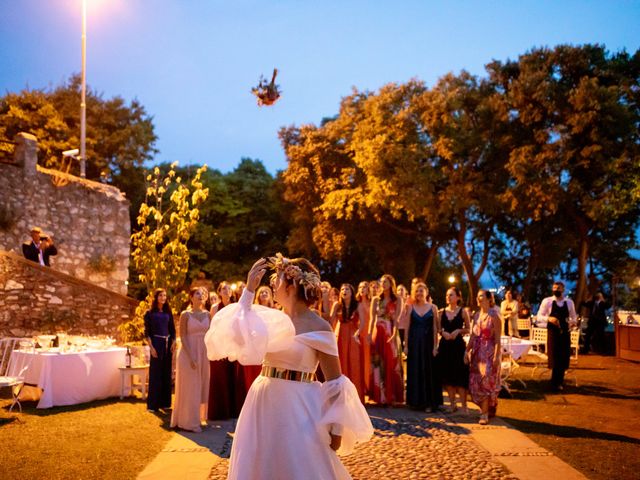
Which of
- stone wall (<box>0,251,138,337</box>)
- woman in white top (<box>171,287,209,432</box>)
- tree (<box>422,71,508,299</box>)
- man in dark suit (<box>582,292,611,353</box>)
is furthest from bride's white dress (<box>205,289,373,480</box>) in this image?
tree (<box>422,71,508,299</box>)

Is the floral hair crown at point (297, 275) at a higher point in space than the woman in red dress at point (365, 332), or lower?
higher

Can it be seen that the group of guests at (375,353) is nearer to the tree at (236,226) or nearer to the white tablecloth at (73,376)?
the white tablecloth at (73,376)

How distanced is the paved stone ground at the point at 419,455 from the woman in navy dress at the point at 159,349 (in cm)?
211

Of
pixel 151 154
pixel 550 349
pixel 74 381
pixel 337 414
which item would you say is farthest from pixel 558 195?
pixel 151 154

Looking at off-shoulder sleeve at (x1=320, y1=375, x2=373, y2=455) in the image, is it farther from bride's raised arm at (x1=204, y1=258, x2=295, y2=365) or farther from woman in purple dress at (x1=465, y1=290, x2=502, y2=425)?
woman in purple dress at (x1=465, y1=290, x2=502, y2=425)

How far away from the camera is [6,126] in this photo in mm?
25438

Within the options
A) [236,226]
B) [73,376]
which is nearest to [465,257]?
[236,226]

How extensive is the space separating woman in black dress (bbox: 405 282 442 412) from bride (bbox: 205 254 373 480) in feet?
19.0

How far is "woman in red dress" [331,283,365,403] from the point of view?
31.5 feet

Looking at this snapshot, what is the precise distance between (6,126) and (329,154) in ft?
44.3

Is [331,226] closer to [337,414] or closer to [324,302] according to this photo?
[324,302]

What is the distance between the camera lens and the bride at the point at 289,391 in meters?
3.28

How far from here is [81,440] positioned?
23.0 feet

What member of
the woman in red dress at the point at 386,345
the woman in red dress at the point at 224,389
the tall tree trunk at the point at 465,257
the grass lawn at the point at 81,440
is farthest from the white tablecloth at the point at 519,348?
the tall tree trunk at the point at 465,257
